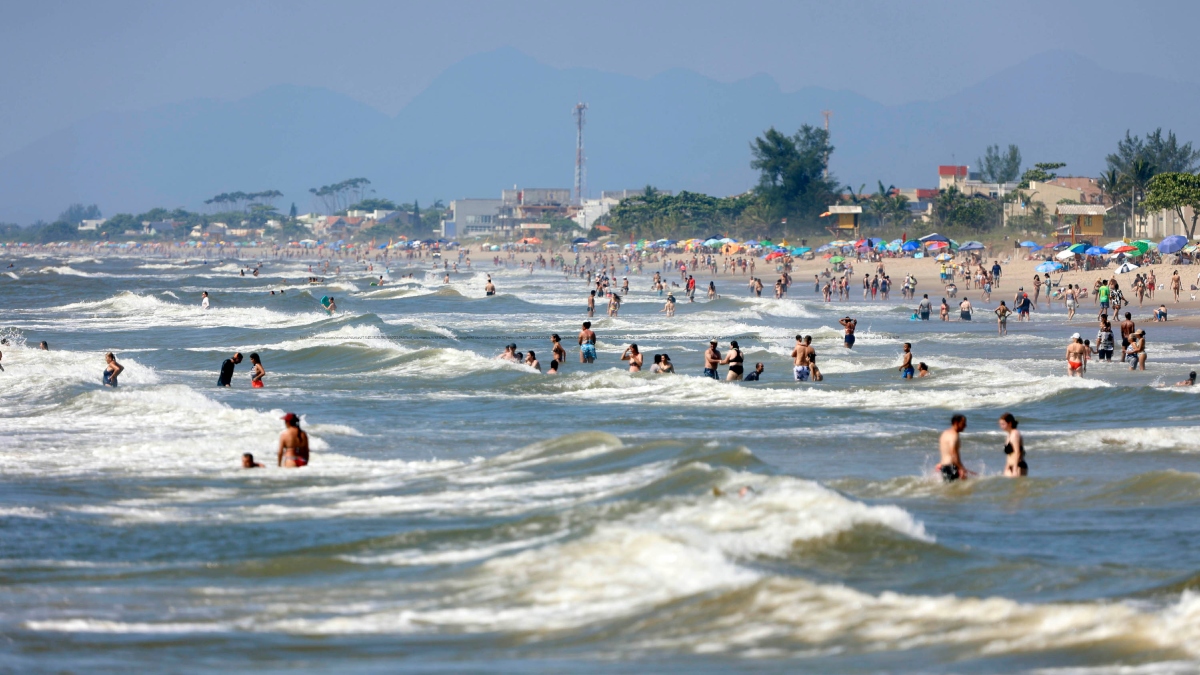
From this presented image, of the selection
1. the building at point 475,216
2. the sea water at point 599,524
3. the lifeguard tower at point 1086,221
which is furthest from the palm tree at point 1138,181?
the building at point 475,216

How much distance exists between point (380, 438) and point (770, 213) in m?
90.7

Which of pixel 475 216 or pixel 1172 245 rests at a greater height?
pixel 475 216

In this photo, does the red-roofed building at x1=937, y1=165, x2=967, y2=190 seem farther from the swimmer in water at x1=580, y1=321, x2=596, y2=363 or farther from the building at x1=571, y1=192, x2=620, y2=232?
the swimmer in water at x1=580, y1=321, x2=596, y2=363

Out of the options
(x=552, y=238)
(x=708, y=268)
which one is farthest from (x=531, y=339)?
(x=552, y=238)

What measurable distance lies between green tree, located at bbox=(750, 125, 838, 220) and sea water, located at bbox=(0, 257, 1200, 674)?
8239 centimetres

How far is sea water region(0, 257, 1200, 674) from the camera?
324 inches

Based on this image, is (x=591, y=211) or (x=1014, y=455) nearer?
(x=1014, y=455)

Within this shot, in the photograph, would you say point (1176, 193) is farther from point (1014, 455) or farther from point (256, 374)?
point (1014, 455)

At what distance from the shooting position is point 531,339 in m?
36.0

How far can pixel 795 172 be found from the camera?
10850 cm

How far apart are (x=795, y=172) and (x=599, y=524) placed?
327 ft

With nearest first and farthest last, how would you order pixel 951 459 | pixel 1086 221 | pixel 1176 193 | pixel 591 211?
pixel 951 459 → pixel 1176 193 → pixel 1086 221 → pixel 591 211

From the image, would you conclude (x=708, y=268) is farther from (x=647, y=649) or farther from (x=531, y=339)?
(x=647, y=649)

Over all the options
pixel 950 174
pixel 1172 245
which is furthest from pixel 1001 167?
pixel 1172 245
